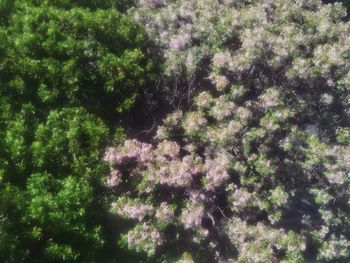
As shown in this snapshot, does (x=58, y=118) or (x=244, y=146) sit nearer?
(x=58, y=118)

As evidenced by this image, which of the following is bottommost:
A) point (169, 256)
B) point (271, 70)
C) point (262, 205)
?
point (169, 256)

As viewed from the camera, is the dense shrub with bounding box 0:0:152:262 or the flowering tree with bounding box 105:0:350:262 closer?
the dense shrub with bounding box 0:0:152:262

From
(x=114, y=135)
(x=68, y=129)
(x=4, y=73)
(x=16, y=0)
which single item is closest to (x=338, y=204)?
(x=114, y=135)

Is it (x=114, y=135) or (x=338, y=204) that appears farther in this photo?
(x=338, y=204)

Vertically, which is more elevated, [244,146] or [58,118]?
[58,118]

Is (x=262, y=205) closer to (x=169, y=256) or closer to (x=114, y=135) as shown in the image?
(x=169, y=256)
